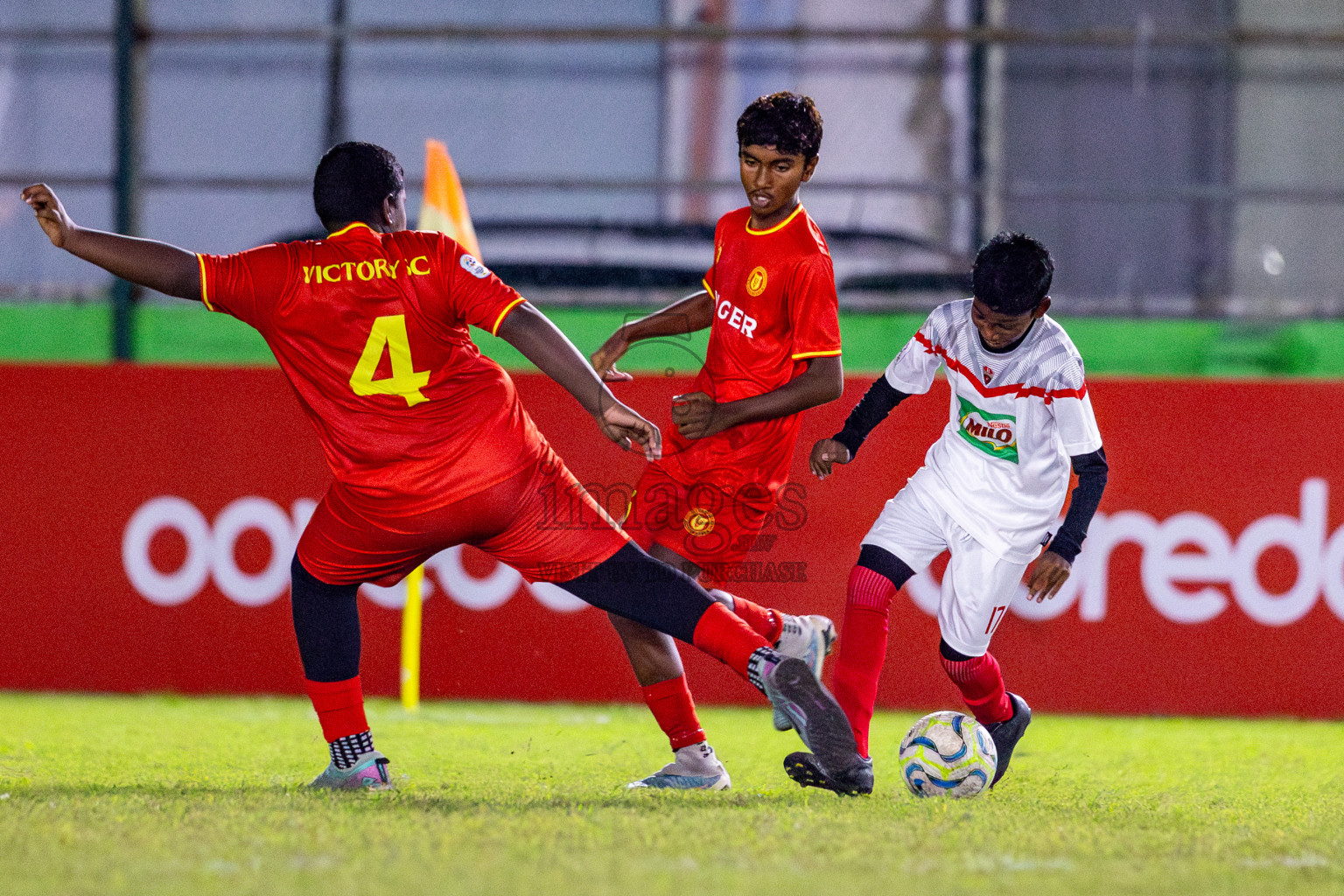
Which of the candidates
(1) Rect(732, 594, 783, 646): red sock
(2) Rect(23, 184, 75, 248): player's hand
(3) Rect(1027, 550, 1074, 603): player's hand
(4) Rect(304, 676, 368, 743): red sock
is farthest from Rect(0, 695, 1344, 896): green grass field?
(2) Rect(23, 184, 75, 248): player's hand

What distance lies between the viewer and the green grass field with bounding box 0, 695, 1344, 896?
9.54ft

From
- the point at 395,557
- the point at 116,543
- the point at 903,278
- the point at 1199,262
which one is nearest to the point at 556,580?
the point at 395,557

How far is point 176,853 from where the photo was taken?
3051 millimetres

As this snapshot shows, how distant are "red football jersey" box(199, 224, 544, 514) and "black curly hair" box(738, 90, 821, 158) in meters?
0.95

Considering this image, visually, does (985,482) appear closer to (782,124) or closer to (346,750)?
(782,124)

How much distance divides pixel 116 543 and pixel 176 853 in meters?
3.45

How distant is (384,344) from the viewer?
370 centimetres

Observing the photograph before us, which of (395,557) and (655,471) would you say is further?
(655,471)

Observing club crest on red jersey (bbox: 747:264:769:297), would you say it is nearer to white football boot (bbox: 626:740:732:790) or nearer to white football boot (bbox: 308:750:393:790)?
white football boot (bbox: 626:740:732:790)

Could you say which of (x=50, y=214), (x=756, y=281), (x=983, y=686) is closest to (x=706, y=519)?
(x=756, y=281)

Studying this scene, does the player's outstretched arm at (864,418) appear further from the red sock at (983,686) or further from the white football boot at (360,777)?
the white football boot at (360,777)

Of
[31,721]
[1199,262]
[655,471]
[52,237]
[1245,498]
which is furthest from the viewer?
[1199,262]

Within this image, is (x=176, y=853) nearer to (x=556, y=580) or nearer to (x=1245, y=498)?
(x=556, y=580)

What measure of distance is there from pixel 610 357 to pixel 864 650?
1.20 metres
